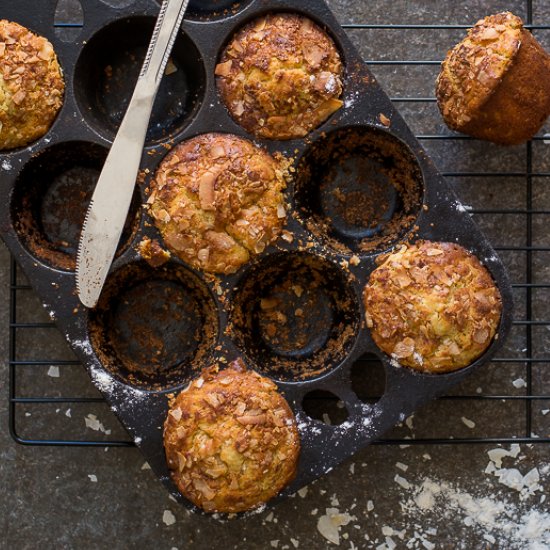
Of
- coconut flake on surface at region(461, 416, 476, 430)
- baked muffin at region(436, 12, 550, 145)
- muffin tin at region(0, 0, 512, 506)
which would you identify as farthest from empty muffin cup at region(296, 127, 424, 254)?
coconut flake on surface at region(461, 416, 476, 430)

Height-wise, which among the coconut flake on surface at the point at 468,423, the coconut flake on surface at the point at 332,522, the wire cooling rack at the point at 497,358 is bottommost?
the coconut flake on surface at the point at 332,522

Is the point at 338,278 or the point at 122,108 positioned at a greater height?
the point at 122,108

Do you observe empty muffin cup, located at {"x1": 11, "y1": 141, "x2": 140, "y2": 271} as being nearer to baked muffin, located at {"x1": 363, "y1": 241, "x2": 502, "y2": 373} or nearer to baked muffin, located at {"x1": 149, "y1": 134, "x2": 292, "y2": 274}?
baked muffin, located at {"x1": 149, "y1": 134, "x2": 292, "y2": 274}

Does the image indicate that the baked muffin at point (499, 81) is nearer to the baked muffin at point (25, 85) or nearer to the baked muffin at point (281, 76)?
the baked muffin at point (281, 76)

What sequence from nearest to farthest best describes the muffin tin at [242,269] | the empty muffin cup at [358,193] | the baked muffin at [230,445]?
the baked muffin at [230,445]
the muffin tin at [242,269]
the empty muffin cup at [358,193]

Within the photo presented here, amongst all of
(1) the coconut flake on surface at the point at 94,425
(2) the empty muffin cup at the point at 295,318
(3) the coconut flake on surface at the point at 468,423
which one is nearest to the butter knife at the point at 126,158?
(2) the empty muffin cup at the point at 295,318

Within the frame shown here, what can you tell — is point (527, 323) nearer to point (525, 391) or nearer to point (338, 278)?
point (525, 391)

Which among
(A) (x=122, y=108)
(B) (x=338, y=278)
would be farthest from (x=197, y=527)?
(A) (x=122, y=108)
